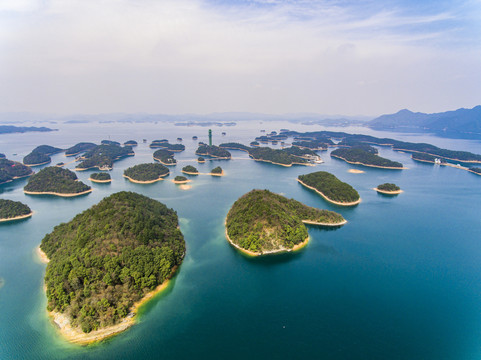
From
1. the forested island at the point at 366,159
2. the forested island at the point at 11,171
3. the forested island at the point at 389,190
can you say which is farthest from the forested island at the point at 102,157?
the forested island at the point at 366,159

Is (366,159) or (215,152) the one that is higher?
(366,159)

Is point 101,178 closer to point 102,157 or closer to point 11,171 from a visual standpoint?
point 102,157

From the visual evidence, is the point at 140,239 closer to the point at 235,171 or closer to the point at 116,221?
the point at 116,221

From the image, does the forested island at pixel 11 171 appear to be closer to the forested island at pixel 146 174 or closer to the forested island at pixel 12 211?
the forested island at pixel 12 211

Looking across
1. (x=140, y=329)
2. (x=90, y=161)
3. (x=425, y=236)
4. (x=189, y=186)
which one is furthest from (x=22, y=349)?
(x=90, y=161)

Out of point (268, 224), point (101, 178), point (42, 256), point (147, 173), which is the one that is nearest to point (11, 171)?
point (101, 178)
